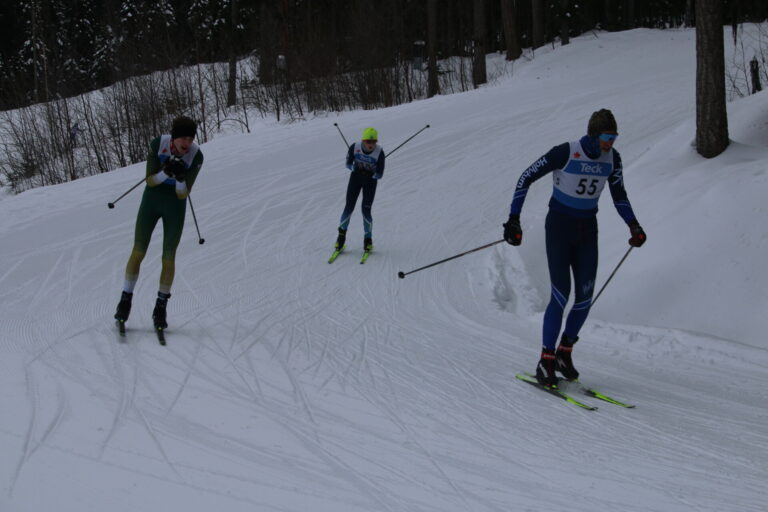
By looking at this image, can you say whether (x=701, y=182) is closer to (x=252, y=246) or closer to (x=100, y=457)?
(x=252, y=246)

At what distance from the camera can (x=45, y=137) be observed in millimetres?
17875

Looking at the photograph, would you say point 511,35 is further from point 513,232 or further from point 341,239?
point 513,232

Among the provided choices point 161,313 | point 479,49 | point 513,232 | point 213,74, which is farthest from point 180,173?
point 479,49

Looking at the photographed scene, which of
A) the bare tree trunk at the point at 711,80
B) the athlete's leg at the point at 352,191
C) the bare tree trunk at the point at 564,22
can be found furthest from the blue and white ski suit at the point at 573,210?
the bare tree trunk at the point at 564,22

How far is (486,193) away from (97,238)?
6.56 metres

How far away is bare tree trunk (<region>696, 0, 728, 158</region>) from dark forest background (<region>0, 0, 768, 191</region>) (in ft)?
18.3

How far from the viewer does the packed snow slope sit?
3740mm

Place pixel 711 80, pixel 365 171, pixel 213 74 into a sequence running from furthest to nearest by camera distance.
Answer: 1. pixel 213 74
2. pixel 365 171
3. pixel 711 80

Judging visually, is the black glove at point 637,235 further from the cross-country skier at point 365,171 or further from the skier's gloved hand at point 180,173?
the cross-country skier at point 365,171

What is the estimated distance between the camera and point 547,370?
530 cm

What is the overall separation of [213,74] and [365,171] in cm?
1248

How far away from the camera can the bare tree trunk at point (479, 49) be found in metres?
23.1

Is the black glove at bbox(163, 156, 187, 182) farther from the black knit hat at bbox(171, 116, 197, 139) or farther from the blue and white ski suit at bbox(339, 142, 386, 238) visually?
the blue and white ski suit at bbox(339, 142, 386, 238)

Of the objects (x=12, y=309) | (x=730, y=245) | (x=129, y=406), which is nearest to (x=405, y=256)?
(x=730, y=245)
